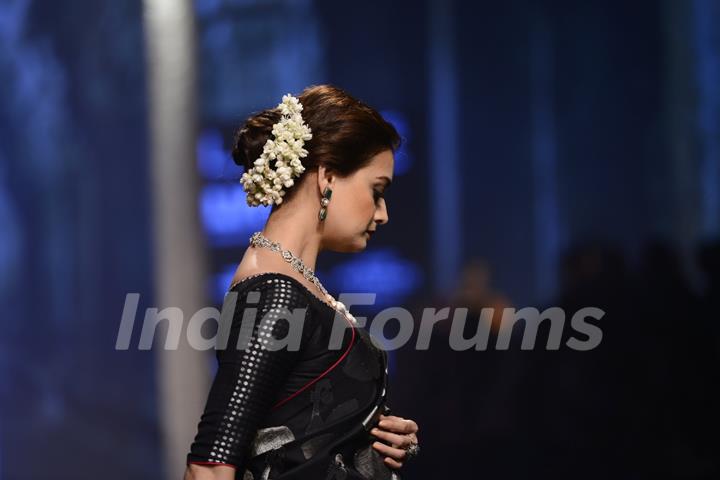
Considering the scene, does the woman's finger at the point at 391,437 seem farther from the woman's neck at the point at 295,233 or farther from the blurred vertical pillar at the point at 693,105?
the blurred vertical pillar at the point at 693,105

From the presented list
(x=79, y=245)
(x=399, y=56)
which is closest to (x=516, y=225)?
(x=399, y=56)

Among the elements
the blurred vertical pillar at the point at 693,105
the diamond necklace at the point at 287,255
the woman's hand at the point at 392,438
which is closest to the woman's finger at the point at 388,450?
the woman's hand at the point at 392,438

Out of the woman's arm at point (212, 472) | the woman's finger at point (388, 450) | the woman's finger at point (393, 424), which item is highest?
the woman's arm at point (212, 472)

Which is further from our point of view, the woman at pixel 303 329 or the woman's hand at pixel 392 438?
the woman's hand at pixel 392 438

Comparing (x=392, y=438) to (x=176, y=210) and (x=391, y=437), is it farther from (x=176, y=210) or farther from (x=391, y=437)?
(x=176, y=210)

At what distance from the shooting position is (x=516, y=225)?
11.0 feet

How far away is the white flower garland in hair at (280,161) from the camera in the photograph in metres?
1.43

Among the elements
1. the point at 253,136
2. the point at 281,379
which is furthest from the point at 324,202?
the point at 281,379

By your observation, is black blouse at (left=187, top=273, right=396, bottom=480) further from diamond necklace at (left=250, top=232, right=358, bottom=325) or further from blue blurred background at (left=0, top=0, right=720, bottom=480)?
blue blurred background at (left=0, top=0, right=720, bottom=480)

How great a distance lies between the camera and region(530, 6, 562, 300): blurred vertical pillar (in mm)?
3332

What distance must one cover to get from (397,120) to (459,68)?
308 millimetres

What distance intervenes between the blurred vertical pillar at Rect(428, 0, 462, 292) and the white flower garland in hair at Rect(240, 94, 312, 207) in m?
1.87

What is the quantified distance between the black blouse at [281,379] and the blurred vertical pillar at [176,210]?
1.97 m

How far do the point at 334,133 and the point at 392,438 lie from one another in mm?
487
